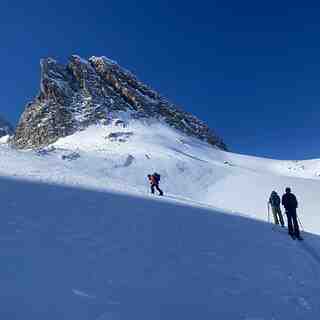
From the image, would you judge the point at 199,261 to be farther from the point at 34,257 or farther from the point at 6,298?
the point at 6,298

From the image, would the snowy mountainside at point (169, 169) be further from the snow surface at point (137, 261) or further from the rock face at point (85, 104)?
the rock face at point (85, 104)

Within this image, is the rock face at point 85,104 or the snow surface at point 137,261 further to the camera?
the rock face at point 85,104

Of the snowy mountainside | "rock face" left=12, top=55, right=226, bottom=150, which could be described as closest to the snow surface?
the snowy mountainside

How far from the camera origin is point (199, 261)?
10477 millimetres

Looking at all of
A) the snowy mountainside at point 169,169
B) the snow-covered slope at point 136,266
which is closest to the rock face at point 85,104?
the snowy mountainside at point 169,169

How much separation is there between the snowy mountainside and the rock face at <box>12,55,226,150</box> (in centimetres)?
831

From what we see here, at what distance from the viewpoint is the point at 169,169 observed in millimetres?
43938

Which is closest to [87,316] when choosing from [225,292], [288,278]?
[225,292]

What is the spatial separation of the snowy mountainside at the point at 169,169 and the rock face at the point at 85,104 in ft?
27.3

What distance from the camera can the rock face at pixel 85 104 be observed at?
73.2 metres

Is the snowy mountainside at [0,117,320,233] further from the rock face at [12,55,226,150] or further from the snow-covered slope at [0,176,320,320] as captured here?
the rock face at [12,55,226,150]

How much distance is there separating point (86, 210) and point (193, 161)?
112 feet

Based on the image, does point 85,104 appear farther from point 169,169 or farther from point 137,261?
point 137,261

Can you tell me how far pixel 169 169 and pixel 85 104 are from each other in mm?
37766
